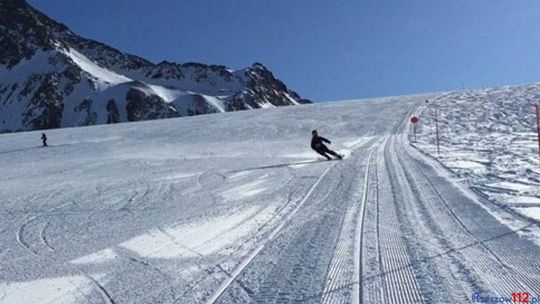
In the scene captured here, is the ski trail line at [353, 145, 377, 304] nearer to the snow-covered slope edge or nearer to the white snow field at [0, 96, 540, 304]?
the white snow field at [0, 96, 540, 304]

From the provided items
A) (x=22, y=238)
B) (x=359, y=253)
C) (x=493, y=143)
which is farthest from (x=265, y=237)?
(x=493, y=143)

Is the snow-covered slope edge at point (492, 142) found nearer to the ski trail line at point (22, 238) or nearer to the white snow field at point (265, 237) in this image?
the white snow field at point (265, 237)

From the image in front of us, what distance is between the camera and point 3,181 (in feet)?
60.6

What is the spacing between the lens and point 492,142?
2233 centimetres

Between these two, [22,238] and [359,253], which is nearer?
[359,253]

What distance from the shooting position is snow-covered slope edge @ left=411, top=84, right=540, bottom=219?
10.6 meters

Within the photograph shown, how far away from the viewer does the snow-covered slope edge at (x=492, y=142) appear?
34.9 feet

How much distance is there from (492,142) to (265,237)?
16.8m

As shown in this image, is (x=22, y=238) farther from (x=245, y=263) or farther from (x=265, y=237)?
(x=245, y=263)

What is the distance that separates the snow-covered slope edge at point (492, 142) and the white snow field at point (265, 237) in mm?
521

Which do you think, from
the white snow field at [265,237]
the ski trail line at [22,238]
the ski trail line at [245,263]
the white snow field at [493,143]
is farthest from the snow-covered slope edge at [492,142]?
the ski trail line at [22,238]

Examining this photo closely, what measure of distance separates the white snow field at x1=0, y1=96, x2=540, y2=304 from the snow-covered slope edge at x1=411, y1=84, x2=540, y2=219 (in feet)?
1.71

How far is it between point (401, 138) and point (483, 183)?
15.3 m

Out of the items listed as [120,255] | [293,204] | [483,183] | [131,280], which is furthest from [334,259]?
[483,183]
